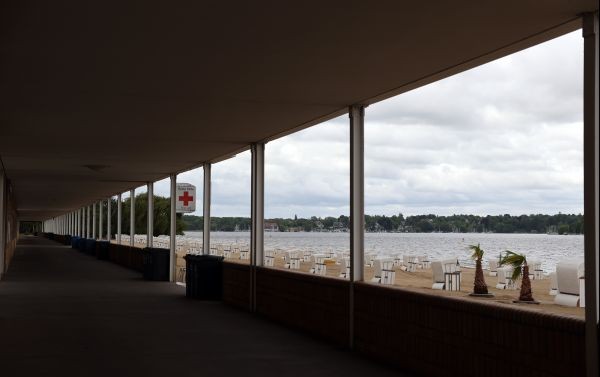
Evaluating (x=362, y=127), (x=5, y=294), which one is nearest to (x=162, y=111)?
(x=362, y=127)

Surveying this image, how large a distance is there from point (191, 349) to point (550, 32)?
5154 mm

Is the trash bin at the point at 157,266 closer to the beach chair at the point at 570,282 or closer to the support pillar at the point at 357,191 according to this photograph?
the beach chair at the point at 570,282

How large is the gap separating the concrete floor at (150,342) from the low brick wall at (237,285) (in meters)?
0.29

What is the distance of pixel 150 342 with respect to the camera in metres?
9.12

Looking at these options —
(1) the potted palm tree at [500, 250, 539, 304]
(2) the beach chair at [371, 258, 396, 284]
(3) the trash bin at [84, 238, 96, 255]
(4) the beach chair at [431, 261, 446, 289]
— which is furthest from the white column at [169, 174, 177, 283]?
(3) the trash bin at [84, 238, 96, 255]

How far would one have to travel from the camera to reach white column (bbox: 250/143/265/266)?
12852 millimetres

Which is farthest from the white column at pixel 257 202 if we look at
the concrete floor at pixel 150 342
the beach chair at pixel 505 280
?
the beach chair at pixel 505 280

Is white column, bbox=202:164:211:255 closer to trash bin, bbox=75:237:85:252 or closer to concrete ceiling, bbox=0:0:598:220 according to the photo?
concrete ceiling, bbox=0:0:598:220

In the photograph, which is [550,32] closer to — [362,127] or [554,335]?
[554,335]

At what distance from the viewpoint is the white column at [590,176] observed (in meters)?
5.03

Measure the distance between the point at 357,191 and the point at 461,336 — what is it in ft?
9.08

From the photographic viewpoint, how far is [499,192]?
4621 inches

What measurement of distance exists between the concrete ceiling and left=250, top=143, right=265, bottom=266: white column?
58.0 inches

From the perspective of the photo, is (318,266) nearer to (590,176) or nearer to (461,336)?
(461,336)
